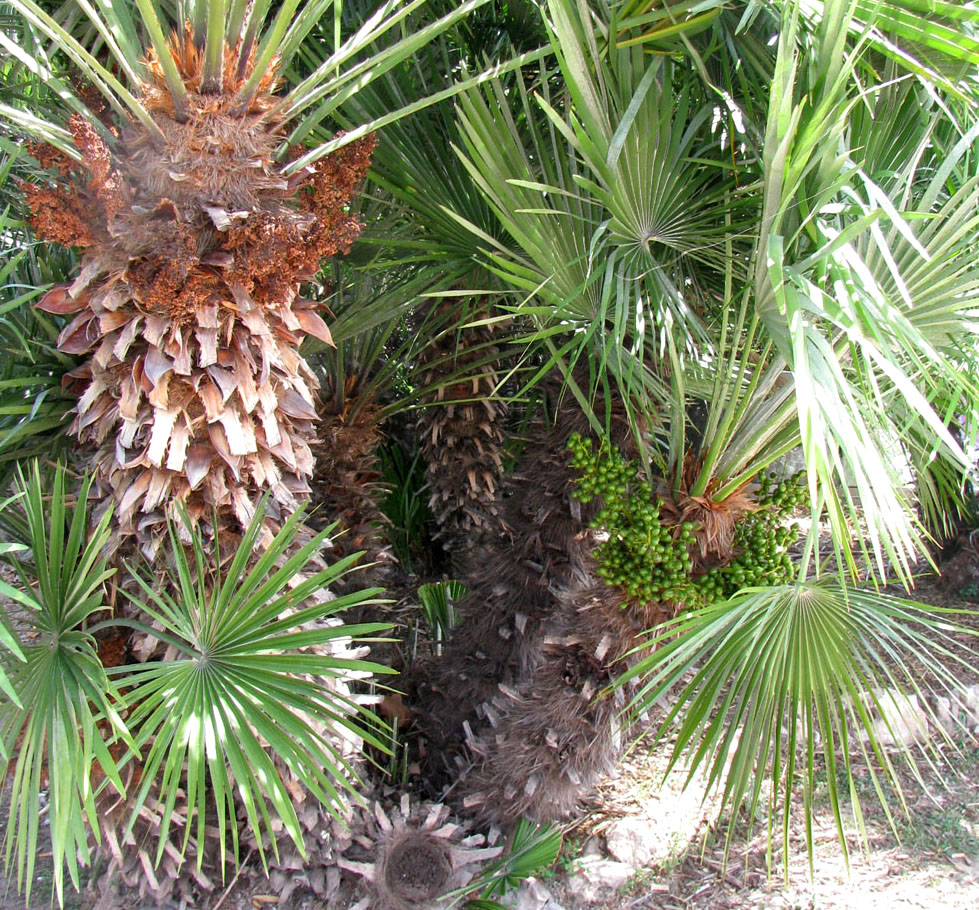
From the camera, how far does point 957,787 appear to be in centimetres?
308

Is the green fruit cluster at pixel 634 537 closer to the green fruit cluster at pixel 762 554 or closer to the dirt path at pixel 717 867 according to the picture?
the green fruit cluster at pixel 762 554

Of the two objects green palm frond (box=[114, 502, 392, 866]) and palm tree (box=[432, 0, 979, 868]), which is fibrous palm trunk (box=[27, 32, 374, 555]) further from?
palm tree (box=[432, 0, 979, 868])

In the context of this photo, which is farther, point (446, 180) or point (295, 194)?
point (446, 180)

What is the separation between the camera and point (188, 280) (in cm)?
160

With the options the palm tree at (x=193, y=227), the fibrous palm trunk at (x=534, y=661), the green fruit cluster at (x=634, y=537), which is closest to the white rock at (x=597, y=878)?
the fibrous palm trunk at (x=534, y=661)

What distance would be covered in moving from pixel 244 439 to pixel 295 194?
0.56 meters

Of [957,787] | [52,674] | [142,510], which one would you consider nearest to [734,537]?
[142,510]

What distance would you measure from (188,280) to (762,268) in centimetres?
118

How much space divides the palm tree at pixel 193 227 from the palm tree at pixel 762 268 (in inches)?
14.7

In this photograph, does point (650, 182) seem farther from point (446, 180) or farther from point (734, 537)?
point (734, 537)

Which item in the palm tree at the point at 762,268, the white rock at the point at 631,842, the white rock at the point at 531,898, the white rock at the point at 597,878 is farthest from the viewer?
the white rock at the point at 631,842

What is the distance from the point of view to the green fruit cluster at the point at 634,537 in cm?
201

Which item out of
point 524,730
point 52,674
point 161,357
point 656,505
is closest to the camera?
point 52,674

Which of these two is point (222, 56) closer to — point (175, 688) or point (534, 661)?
point (175, 688)
